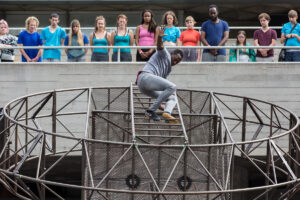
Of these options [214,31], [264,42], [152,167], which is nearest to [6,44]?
[214,31]

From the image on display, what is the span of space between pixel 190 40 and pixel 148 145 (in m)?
6.36

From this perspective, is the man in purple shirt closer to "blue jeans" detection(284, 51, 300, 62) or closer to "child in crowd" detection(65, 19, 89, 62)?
"blue jeans" detection(284, 51, 300, 62)

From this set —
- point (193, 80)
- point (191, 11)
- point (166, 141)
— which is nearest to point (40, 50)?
point (193, 80)

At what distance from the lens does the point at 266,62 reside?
1922cm

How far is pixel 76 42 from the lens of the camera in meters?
19.0

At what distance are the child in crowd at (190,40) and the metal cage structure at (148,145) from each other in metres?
1.04

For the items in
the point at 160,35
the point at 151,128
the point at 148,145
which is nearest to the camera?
the point at 148,145

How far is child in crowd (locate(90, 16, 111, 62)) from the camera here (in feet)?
61.1

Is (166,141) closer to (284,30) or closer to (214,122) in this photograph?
(214,122)

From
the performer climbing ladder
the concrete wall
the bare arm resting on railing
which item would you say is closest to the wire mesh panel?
the performer climbing ladder

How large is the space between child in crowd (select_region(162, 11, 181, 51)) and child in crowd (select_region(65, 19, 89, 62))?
83.0 inches

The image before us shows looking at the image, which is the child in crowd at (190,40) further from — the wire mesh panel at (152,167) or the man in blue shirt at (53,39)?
the wire mesh panel at (152,167)

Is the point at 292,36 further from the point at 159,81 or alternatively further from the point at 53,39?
the point at 53,39

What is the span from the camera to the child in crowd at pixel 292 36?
19.0 meters
